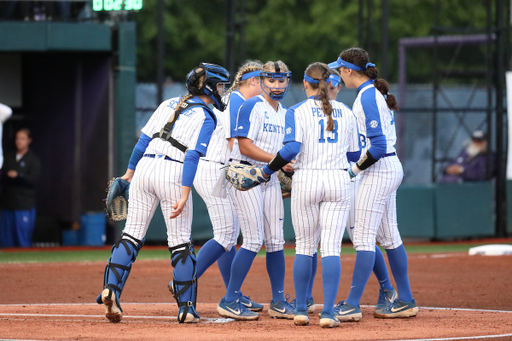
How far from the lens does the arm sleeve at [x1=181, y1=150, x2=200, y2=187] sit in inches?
206

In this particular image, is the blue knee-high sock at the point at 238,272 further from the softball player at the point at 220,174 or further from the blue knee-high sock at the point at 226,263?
the blue knee-high sock at the point at 226,263

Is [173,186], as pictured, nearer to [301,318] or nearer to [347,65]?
[301,318]

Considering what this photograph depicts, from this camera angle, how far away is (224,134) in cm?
613

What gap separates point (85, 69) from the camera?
1387cm

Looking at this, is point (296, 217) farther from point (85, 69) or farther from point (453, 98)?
point (453, 98)

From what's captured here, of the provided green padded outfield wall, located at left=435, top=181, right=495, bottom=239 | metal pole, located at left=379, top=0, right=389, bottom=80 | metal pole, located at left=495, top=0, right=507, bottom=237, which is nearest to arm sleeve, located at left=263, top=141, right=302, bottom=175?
metal pole, located at left=379, top=0, right=389, bottom=80

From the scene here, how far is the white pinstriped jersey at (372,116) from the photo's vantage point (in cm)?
560

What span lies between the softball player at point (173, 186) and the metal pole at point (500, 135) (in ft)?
35.8

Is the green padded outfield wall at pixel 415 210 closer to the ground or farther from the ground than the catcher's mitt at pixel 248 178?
closer to the ground

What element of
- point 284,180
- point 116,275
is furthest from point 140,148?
point 284,180

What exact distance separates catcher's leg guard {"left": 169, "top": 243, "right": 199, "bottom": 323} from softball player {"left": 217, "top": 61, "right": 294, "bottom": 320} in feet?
1.43

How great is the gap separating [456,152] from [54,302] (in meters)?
12.5

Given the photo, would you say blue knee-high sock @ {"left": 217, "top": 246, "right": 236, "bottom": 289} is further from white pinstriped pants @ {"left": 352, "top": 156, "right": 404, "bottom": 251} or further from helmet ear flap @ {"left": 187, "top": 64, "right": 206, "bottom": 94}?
helmet ear flap @ {"left": 187, "top": 64, "right": 206, "bottom": 94}

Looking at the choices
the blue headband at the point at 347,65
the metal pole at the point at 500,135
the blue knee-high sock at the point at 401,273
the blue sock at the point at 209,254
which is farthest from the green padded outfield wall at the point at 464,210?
the blue sock at the point at 209,254
